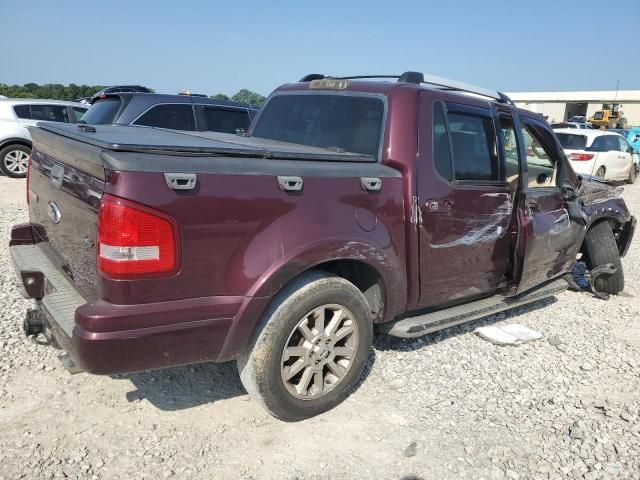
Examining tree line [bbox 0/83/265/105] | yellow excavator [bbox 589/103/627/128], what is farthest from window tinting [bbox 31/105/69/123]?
yellow excavator [bbox 589/103/627/128]

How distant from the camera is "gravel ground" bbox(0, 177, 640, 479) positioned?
8.77ft

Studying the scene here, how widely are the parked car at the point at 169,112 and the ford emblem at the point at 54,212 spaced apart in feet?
14.6

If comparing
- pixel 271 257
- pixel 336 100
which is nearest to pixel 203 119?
pixel 336 100

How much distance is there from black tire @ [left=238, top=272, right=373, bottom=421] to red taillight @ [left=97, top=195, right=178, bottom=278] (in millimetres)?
671

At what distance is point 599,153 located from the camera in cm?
1370

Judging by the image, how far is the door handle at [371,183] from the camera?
304cm

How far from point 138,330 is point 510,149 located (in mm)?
3091

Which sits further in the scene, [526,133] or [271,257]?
[526,133]

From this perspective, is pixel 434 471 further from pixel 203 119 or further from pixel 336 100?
pixel 203 119

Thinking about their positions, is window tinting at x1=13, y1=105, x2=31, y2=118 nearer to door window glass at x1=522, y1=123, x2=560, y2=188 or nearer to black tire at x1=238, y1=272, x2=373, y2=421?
door window glass at x1=522, y1=123, x2=560, y2=188

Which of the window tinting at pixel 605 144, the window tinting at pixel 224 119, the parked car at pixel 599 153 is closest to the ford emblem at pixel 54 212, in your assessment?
the window tinting at pixel 224 119

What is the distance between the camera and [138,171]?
7.39 feet

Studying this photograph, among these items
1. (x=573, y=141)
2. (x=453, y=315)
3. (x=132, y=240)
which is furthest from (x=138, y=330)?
(x=573, y=141)

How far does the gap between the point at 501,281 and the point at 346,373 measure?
1.70 meters
